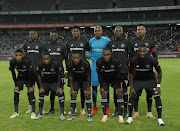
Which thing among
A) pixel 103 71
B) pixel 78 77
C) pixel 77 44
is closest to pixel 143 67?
pixel 103 71

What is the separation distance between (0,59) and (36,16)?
1831 centimetres

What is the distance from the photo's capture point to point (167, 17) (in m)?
42.3

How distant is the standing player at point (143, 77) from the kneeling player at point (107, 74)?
1.01 ft

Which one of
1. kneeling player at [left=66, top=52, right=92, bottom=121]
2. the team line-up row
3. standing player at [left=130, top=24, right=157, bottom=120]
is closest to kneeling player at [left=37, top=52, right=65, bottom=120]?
the team line-up row

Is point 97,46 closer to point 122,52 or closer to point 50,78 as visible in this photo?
point 122,52

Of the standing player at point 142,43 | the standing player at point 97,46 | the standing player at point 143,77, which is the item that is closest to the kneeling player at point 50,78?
the standing player at point 97,46

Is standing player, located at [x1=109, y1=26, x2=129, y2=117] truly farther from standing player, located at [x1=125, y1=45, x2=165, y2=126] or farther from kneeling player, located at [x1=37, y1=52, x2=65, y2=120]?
kneeling player, located at [x1=37, y1=52, x2=65, y2=120]

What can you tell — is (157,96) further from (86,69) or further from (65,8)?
(65,8)

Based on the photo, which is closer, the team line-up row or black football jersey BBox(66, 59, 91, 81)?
the team line-up row

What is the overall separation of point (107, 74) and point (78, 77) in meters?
0.82

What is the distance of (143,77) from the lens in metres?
5.26

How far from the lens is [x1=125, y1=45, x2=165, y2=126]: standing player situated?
5051 mm

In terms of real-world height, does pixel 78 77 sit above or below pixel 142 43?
below

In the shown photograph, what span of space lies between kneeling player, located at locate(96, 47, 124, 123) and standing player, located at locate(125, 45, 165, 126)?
308 millimetres
